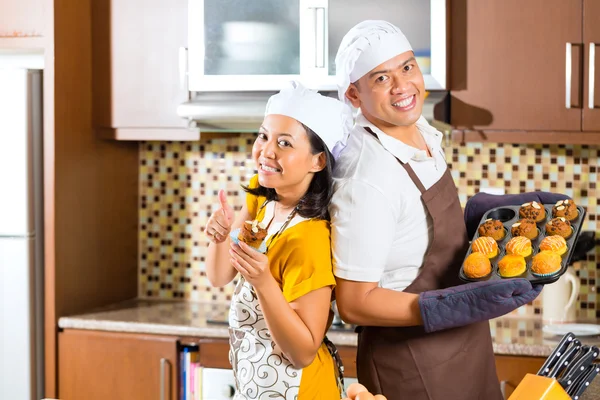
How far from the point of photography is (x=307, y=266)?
62.0 inches

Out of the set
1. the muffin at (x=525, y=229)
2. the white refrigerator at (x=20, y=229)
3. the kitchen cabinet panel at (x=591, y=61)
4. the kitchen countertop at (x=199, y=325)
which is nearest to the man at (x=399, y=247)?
Answer: the muffin at (x=525, y=229)

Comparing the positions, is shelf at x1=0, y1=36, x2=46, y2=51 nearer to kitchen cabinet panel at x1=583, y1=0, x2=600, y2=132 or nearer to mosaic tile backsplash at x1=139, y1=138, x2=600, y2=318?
mosaic tile backsplash at x1=139, y1=138, x2=600, y2=318

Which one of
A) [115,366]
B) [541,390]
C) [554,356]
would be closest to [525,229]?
[554,356]

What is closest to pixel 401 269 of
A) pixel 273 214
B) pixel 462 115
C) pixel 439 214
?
pixel 439 214

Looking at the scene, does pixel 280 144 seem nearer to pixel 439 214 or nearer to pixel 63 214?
pixel 439 214

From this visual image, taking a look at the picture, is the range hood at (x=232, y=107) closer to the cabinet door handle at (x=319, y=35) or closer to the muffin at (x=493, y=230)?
the cabinet door handle at (x=319, y=35)

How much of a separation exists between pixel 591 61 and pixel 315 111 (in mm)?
1344

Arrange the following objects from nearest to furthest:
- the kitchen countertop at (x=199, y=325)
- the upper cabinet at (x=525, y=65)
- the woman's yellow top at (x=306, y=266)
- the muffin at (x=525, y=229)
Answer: the woman's yellow top at (x=306, y=266)
the muffin at (x=525, y=229)
the kitchen countertop at (x=199, y=325)
the upper cabinet at (x=525, y=65)

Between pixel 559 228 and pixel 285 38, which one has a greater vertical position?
pixel 285 38

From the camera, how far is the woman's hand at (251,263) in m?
1.46

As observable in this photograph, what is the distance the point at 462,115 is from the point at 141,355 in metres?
1.33

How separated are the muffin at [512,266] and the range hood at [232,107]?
42.1 inches

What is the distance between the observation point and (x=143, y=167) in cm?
334

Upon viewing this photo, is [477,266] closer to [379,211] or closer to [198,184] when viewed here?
[379,211]
